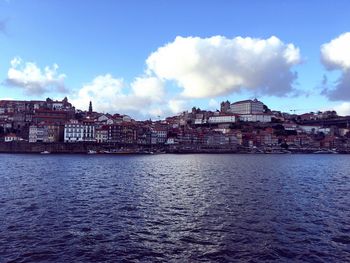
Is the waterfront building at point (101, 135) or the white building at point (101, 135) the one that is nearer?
the waterfront building at point (101, 135)

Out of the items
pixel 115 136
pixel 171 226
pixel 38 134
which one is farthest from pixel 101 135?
pixel 171 226

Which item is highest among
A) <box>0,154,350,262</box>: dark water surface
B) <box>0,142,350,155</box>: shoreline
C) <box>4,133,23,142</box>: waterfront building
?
<box>4,133,23,142</box>: waterfront building

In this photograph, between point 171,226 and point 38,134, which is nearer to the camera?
point 171,226

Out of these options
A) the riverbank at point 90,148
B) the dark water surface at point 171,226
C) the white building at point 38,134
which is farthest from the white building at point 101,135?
the dark water surface at point 171,226

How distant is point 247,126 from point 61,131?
100 meters

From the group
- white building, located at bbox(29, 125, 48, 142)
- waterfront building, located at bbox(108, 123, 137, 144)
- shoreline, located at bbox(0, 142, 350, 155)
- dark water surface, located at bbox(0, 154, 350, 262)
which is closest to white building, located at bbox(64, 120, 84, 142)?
shoreline, located at bbox(0, 142, 350, 155)

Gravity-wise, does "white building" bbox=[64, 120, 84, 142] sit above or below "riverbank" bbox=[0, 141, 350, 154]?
above

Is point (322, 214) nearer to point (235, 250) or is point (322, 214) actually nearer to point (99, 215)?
point (235, 250)

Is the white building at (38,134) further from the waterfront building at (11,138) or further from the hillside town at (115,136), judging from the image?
the waterfront building at (11,138)

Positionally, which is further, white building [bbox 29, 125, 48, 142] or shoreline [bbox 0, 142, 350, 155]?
white building [bbox 29, 125, 48, 142]

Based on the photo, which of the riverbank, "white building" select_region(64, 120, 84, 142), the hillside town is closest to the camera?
the riverbank

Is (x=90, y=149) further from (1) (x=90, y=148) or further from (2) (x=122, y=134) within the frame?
(2) (x=122, y=134)

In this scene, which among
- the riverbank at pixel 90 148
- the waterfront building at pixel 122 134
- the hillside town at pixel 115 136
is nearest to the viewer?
the riverbank at pixel 90 148

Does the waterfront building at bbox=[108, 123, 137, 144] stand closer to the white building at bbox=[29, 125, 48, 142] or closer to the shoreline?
the shoreline
